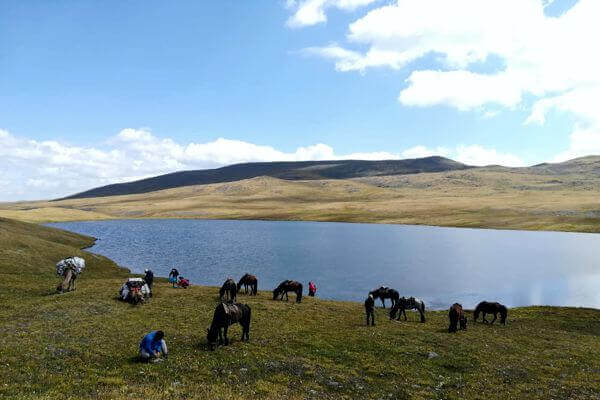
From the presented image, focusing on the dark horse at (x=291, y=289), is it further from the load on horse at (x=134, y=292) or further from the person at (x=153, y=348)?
the person at (x=153, y=348)

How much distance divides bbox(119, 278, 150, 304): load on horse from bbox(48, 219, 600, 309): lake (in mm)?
29991

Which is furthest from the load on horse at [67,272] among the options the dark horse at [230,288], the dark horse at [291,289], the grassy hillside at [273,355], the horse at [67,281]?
the dark horse at [291,289]

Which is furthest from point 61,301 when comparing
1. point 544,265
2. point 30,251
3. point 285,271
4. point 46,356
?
point 544,265

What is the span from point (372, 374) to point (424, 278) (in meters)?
59.9

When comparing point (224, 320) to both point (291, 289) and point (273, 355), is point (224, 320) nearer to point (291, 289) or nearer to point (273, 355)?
point (273, 355)

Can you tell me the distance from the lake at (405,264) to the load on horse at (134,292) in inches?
1181

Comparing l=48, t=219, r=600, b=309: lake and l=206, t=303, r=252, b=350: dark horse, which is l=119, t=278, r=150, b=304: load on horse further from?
l=48, t=219, r=600, b=309: lake

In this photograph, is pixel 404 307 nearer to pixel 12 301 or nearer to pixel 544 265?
pixel 12 301

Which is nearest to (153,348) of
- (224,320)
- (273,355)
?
(224,320)

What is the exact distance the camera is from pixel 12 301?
1324 inches

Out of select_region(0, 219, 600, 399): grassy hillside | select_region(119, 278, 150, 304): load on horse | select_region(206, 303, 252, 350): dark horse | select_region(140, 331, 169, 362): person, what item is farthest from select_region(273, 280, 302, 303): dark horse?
select_region(140, 331, 169, 362): person

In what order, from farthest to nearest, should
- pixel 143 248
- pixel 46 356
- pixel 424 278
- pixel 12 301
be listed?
pixel 143 248, pixel 424 278, pixel 12 301, pixel 46 356

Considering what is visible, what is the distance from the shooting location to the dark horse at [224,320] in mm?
24797

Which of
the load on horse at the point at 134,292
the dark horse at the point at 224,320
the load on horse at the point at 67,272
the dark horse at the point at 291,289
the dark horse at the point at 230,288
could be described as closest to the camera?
the dark horse at the point at 224,320
